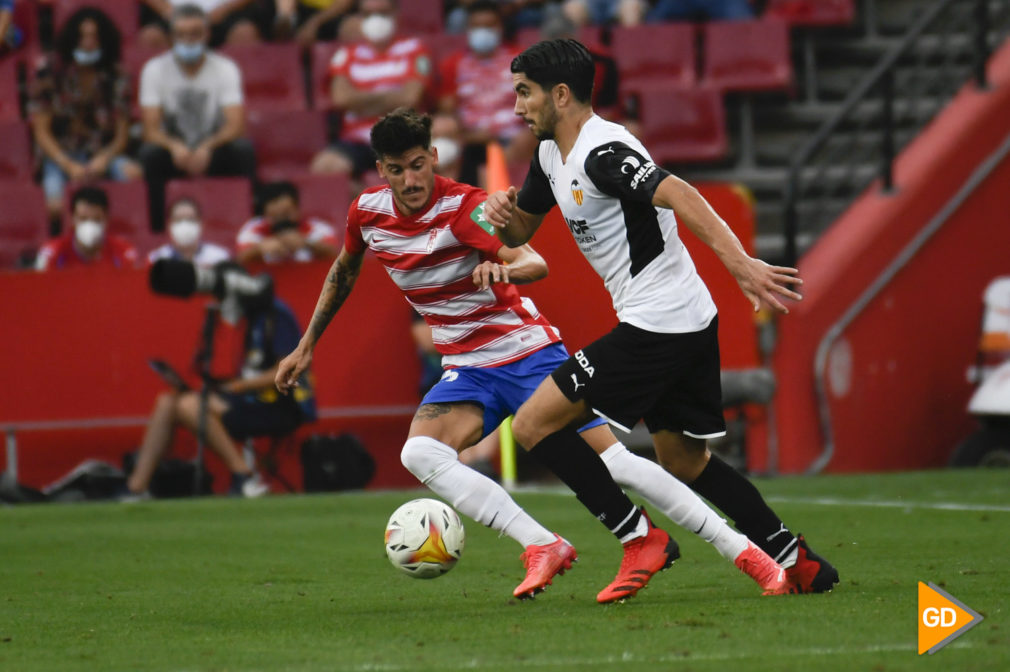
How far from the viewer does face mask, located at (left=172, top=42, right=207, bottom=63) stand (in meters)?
14.0

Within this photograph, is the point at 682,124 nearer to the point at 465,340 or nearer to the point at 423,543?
the point at 465,340

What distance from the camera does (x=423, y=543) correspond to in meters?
5.95

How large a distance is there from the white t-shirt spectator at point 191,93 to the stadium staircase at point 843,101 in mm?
3998

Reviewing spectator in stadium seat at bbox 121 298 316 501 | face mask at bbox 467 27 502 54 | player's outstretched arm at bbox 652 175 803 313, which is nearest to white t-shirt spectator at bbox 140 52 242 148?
face mask at bbox 467 27 502 54

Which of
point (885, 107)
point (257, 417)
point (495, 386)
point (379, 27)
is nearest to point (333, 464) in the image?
point (257, 417)

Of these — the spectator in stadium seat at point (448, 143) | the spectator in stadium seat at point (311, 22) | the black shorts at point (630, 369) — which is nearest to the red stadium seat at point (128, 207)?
the spectator in stadium seat at point (448, 143)

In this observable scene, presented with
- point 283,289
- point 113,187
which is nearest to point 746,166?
point 283,289

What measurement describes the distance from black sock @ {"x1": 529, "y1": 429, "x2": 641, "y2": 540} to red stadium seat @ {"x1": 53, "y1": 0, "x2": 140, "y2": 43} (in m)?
11.3

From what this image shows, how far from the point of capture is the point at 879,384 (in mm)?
12820

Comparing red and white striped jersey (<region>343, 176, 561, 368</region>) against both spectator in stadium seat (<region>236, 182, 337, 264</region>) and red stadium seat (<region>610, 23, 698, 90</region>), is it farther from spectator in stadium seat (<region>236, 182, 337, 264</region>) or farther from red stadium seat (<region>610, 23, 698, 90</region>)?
red stadium seat (<region>610, 23, 698, 90</region>)

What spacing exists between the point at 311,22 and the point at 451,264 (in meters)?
10.1

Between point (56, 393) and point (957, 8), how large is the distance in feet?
28.6

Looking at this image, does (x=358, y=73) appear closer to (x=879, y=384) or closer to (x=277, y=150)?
Result: (x=277, y=150)

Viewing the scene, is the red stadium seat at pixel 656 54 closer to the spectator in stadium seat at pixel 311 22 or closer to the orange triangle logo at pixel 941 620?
the spectator in stadium seat at pixel 311 22
